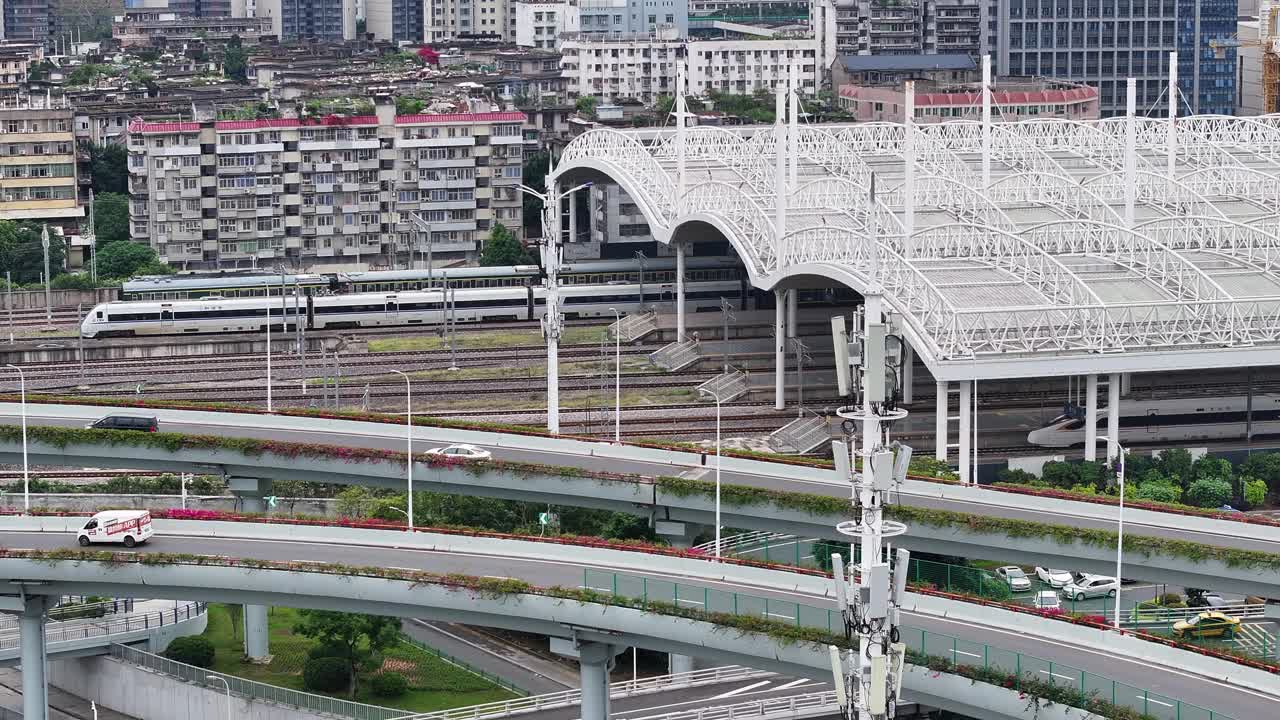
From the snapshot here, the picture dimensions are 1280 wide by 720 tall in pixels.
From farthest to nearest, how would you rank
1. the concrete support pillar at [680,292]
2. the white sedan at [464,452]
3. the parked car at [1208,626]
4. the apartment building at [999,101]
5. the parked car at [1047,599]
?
1. the apartment building at [999,101]
2. the concrete support pillar at [680,292]
3. the white sedan at [464,452]
4. the parked car at [1047,599]
5. the parked car at [1208,626]

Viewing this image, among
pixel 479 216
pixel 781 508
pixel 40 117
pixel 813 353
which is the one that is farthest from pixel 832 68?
pixel 781 508

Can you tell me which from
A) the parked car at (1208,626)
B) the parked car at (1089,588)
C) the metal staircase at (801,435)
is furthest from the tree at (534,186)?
the parked car at (1208,626)

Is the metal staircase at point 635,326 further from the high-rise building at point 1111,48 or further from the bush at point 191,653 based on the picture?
the high-rise building at point 1111,48

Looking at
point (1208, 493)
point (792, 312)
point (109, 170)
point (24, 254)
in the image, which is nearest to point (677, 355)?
point (792, 312)

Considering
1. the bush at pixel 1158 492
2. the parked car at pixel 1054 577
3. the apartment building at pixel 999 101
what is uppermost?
the apartment building at pixel 999 101

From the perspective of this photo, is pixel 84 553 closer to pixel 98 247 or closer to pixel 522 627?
pixel 522 627

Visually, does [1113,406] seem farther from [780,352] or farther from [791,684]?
[791,684]

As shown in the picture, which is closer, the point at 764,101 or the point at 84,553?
the point at 84,553
